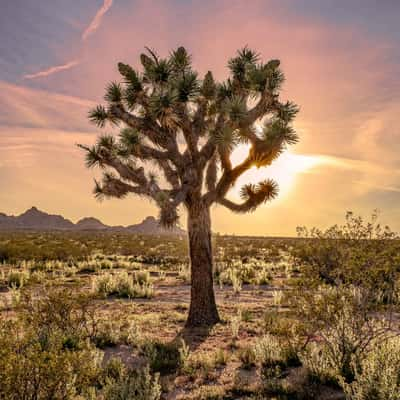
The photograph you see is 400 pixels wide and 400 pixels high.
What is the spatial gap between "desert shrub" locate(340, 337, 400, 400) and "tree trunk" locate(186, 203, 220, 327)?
4480mm

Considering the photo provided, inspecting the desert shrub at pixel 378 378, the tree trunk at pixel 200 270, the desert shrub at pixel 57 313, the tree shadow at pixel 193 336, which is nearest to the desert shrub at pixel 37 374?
the desert shrub at pixel 378 378

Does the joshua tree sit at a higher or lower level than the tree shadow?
higher

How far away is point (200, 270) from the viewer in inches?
376

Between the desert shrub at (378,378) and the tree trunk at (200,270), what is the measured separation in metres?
4.48

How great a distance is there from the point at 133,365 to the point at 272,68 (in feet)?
26.7

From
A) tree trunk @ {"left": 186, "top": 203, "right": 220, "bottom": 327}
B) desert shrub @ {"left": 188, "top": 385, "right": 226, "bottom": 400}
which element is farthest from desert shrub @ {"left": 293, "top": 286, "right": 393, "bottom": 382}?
tree trunk @ {"left": 186, "top": 203, "right": 220, "bottom": 327}

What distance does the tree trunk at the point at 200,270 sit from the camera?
9500 millimetres

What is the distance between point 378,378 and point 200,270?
17.2 feet

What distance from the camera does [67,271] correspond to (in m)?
19.0

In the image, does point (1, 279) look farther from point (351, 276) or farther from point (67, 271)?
point (351, 276)

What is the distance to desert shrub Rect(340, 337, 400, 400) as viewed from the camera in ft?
14.4

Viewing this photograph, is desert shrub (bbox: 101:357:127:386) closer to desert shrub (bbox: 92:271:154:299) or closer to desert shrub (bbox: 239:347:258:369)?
desert shrub (bbox: 239:347:258:369)

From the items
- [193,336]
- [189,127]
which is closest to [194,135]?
[189,127]

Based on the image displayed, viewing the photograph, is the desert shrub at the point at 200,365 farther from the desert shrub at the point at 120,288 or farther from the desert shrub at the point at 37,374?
the desert shrub at the point at 120,288
